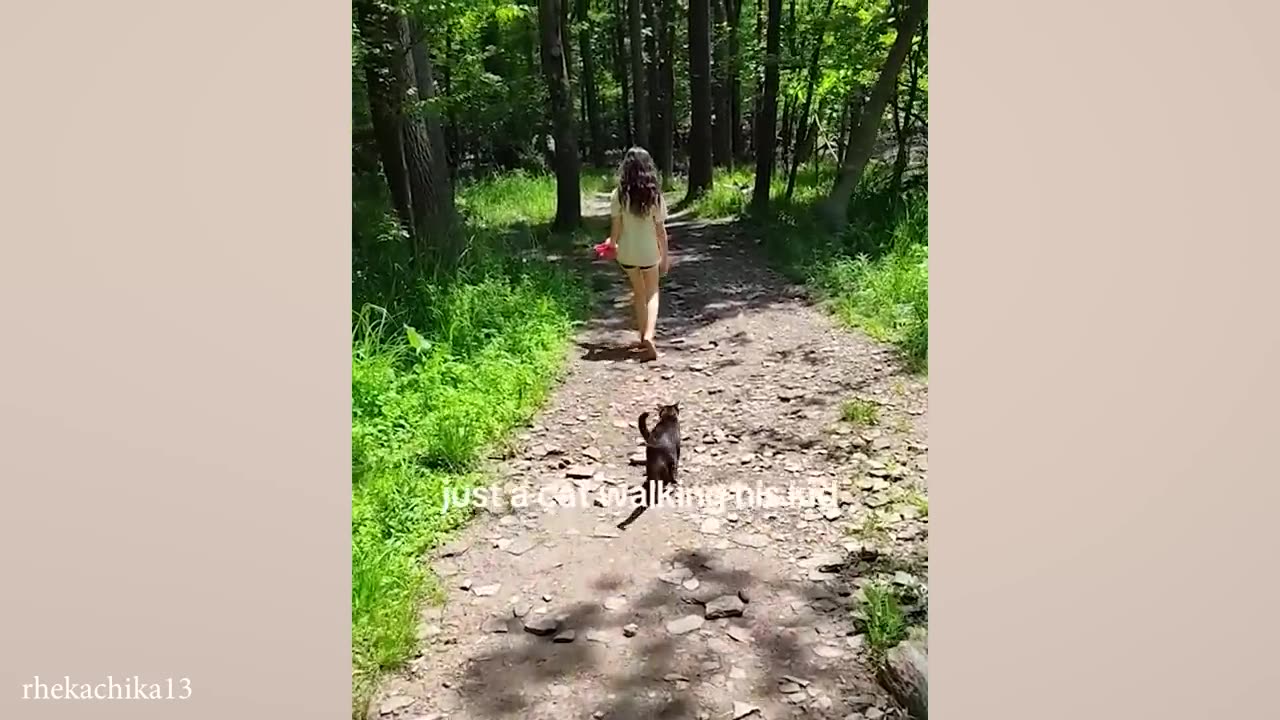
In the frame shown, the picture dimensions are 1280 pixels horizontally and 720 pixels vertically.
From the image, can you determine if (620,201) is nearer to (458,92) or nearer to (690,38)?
(690,38)

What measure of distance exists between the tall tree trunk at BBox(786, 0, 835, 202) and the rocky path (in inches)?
19.4

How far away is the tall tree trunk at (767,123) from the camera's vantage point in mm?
3412

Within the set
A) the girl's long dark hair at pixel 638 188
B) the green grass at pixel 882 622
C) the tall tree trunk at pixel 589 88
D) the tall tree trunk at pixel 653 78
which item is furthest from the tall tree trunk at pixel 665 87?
the green grass at pixel 882 622

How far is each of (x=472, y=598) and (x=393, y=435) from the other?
80 cm

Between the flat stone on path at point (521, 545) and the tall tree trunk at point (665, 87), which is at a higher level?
the tall tree trunk at point (665, 87)

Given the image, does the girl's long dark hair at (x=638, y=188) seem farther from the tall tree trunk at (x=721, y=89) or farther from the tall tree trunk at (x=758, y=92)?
the tall tree trunk at (x=758, y=92)

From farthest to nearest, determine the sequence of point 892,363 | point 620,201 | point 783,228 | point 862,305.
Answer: point 783,228, point 862,305, point 892,363, point 620,201

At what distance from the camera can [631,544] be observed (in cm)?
258

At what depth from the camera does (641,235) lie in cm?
282

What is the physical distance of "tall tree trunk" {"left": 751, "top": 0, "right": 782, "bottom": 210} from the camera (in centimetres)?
341

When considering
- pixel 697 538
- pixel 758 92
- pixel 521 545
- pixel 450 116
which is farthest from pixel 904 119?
pixel 450 116

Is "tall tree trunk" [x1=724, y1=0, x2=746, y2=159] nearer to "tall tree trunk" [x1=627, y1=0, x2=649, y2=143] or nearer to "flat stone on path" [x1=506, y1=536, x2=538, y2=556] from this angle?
"tall tree trunk" [x1=627, y1=0, x2=649, y2=143]

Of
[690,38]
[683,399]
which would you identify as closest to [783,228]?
[690,38]

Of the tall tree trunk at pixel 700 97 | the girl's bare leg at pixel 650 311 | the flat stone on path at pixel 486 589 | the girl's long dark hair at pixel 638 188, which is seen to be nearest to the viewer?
the flat stone on path at pixel 486 589
